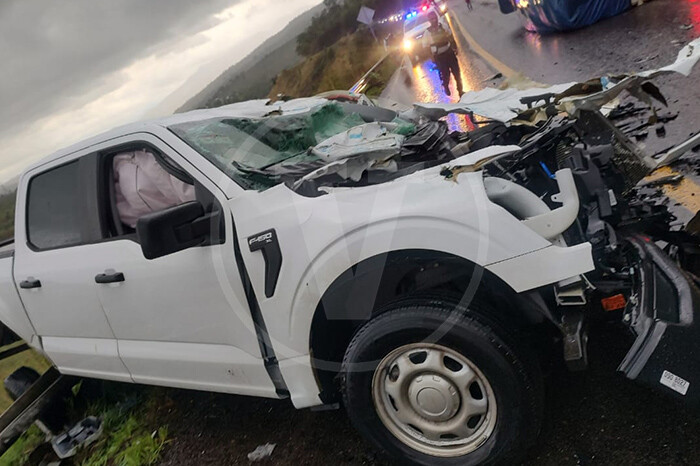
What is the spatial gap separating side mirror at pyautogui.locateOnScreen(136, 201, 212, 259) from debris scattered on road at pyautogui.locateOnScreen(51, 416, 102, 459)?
7.59 ft

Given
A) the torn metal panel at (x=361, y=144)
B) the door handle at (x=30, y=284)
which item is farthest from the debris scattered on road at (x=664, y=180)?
the door handle at (x=30, y=284)

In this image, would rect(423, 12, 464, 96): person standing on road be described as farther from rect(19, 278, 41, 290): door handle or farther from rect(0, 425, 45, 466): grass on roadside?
rect(0, 425, 45, 466): grass on roadside

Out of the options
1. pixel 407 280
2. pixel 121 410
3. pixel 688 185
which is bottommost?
pixel 121 410

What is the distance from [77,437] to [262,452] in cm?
176

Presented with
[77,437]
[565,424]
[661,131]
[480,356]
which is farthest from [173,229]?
[661,131]

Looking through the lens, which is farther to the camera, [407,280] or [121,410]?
[121,410]

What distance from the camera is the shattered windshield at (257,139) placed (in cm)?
282

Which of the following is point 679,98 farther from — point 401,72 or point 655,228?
point 401,72

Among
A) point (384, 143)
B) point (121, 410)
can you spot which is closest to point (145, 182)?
point (384, 143)

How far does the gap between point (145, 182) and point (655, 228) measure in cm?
288

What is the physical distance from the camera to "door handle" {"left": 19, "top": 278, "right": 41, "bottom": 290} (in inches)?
142

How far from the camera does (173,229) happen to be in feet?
7.78

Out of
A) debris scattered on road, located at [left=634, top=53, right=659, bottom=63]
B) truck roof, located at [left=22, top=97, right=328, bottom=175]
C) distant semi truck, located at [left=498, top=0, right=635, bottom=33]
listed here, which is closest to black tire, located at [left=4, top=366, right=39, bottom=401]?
truck roof, located at [left=22, top=97, right=328, bottom=175]

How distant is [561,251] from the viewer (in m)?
2.12
